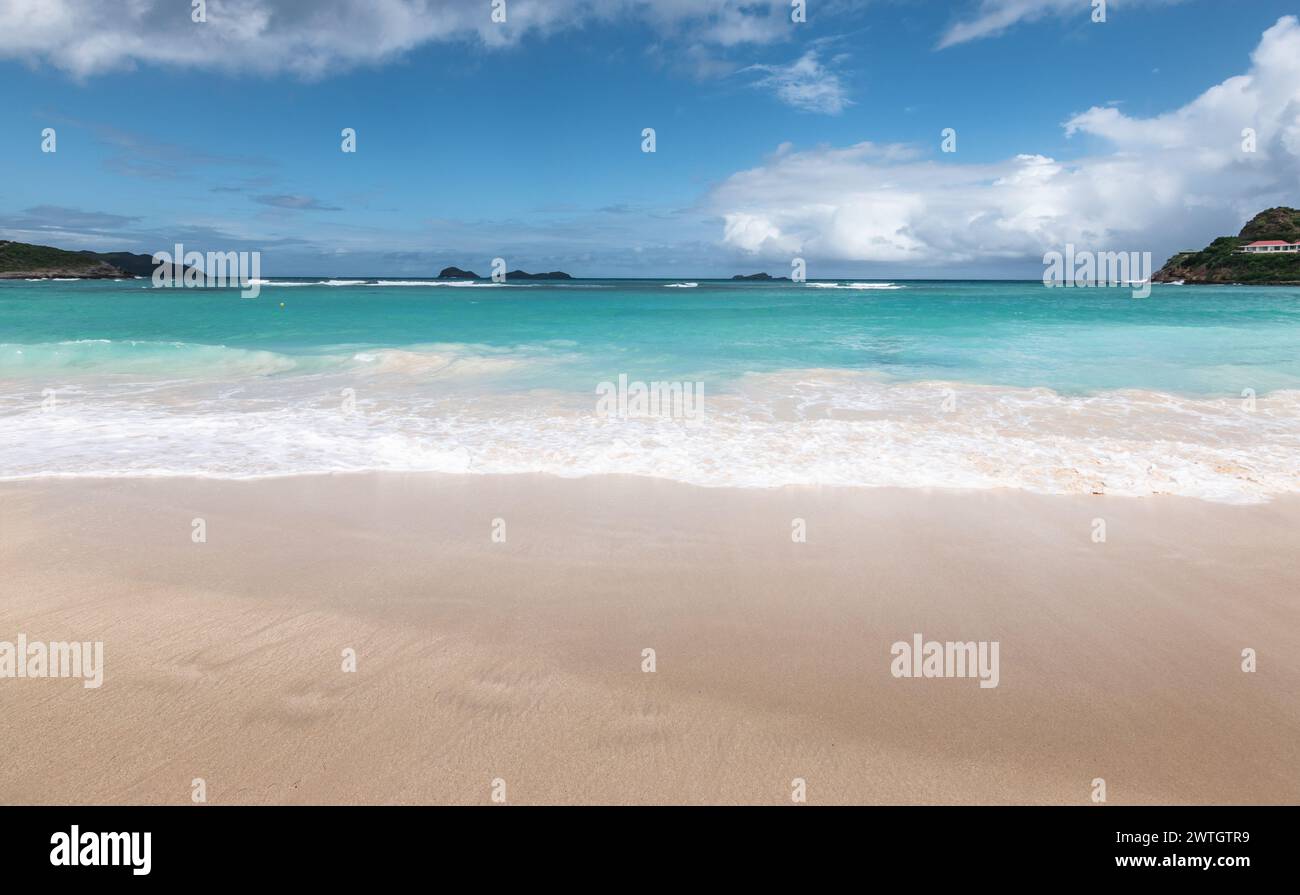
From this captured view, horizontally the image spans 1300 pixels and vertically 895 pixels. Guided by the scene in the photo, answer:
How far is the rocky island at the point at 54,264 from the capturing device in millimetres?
106688

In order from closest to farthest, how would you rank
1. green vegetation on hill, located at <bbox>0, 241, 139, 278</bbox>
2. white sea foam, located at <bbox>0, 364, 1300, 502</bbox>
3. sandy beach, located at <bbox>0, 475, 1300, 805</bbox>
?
1. sandy beach, located at <bbox>0, 475, 1300, 805</bbox>
2. white sea foam, located at <bbox>0, 364, 1300, 502</bbox>
3. green vegetation on hill, located at <bbox>0, 241, 139, 278</bbox>

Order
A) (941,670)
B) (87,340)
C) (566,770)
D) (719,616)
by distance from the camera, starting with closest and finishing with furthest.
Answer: (566,770), (941,670), (719,616), (87,340)

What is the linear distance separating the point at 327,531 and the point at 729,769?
13.5ft

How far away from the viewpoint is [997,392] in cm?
1195

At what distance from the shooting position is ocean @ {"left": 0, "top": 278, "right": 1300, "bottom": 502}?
7.15m

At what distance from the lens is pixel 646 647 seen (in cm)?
369

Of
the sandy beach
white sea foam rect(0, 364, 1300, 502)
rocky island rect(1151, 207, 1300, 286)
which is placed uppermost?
rocky island rect(1151, 207, 1300, 286)

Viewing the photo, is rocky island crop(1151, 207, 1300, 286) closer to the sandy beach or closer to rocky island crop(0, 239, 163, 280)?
the sandy beach

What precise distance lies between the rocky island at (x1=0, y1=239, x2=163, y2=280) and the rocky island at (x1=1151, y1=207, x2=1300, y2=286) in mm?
190686
